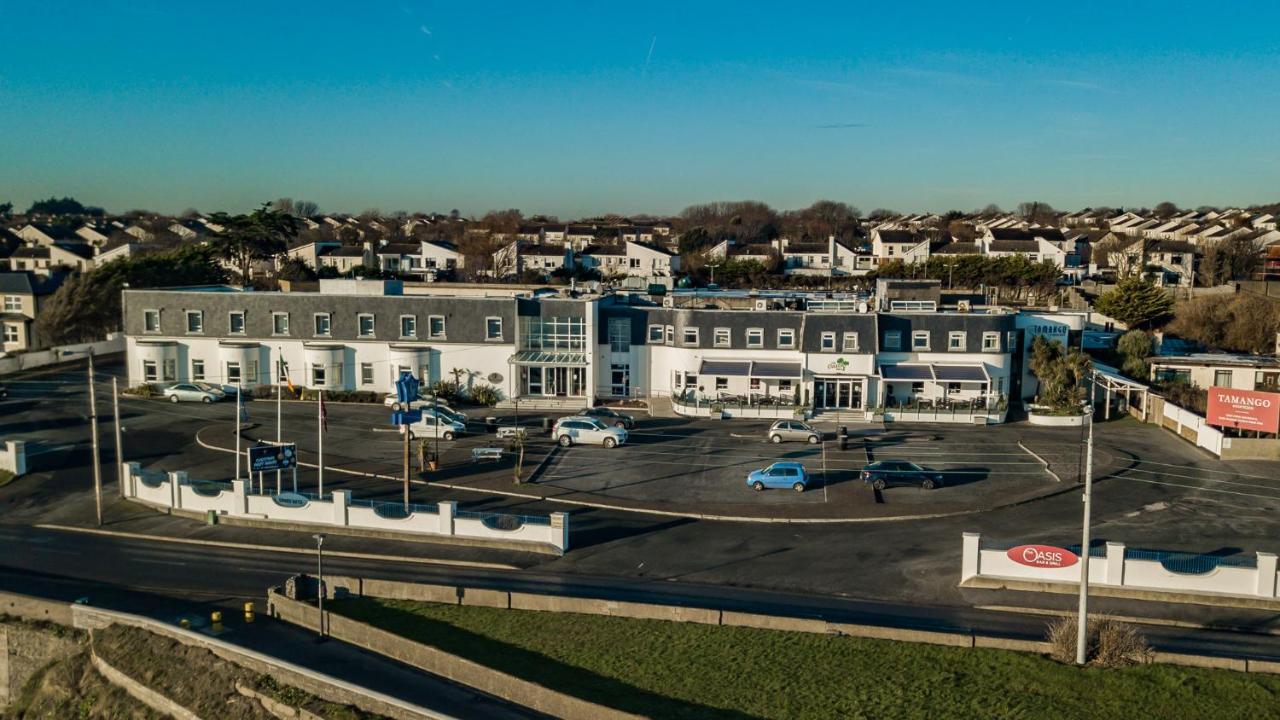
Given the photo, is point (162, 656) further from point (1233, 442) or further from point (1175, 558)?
point (1233, 442)

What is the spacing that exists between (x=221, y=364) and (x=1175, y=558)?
49.5 meters

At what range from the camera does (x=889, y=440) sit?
1758 inches

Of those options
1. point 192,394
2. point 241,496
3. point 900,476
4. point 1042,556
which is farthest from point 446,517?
point 192,394

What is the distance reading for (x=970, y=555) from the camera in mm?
26344

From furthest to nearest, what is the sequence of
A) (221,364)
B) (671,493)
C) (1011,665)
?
1. (221,364)
2. (671,493)
3. (1011,665)

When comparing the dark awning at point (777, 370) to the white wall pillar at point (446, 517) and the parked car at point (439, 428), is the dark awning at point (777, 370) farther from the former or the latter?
the white wall pillar at point (446, 517)

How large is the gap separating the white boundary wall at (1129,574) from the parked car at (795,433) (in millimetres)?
17087

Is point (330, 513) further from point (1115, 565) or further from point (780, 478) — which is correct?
point (1115, 565)

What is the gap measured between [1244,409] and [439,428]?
36.5 m

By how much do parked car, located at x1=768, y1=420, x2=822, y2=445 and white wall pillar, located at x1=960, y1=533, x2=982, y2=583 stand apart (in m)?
17.5

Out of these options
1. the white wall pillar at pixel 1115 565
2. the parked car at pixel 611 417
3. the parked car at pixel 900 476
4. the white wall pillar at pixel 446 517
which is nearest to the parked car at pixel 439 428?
the parked car at pixel 611 417

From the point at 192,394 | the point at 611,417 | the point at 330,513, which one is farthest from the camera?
the point at 192,394

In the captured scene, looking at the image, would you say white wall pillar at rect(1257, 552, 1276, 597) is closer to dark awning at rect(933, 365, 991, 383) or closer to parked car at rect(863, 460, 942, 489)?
parked car at rect(863, 460, 942, 489)

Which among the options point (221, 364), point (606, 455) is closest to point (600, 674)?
point (606, 455)
